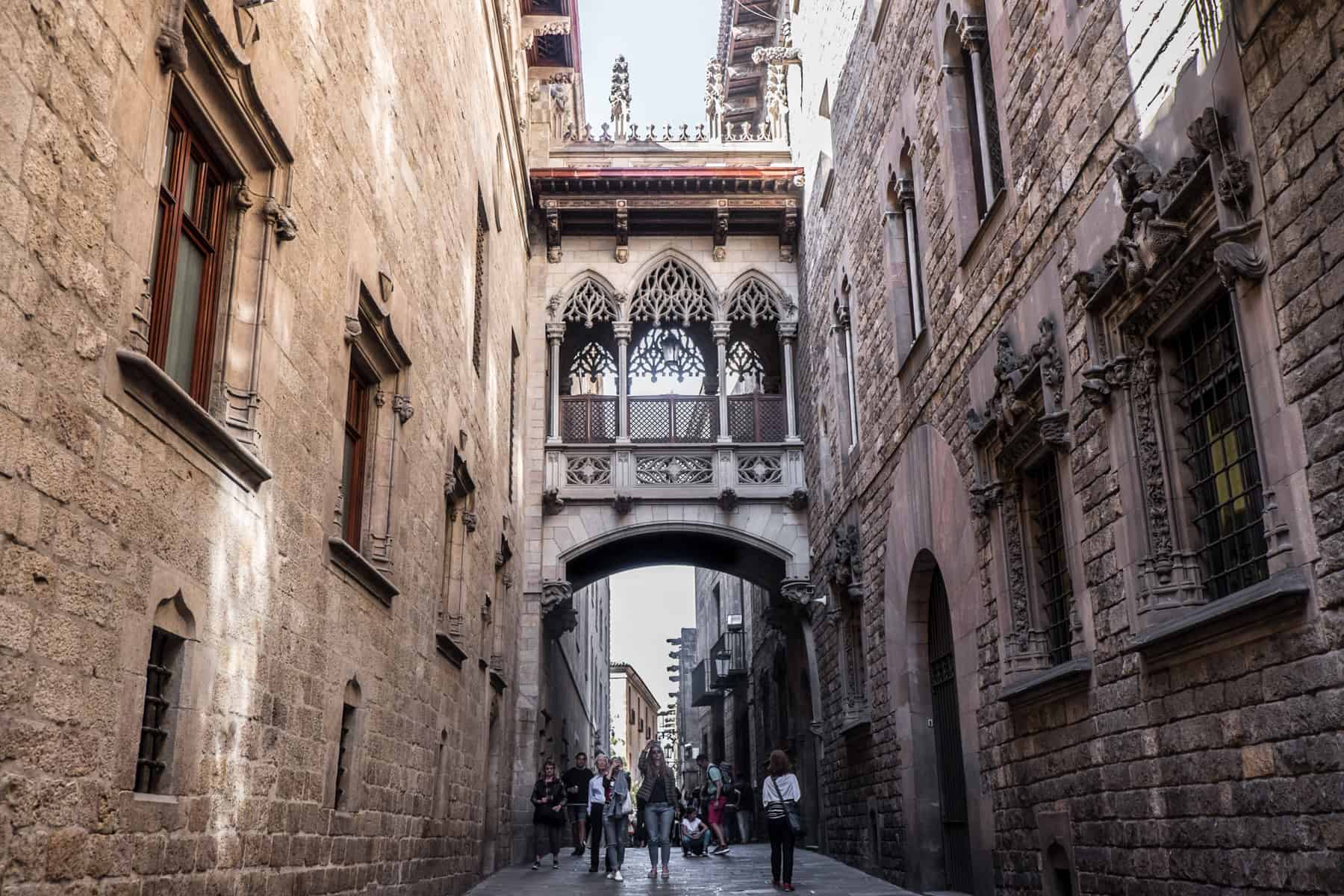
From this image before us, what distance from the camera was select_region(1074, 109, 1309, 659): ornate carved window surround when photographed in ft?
17.7

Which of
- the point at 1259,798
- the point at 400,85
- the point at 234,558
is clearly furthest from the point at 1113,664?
the point at 400,85

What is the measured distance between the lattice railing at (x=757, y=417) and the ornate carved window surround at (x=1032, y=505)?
10.2 m

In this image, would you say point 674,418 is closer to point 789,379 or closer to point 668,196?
point 789,379

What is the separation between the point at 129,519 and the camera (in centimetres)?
459

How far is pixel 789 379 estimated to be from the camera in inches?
776

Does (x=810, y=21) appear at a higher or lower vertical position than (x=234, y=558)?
higher

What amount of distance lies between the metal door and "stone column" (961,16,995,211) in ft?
12.1

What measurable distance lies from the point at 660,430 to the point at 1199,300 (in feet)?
45.6

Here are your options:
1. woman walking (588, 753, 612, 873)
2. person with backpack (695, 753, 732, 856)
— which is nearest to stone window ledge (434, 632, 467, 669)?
woman walking (588, 753, 612, 873)

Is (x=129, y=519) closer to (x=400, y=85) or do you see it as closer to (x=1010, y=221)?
(x=400, y=85)

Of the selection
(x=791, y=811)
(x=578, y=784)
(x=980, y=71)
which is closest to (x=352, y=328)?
(x=980, y=71)

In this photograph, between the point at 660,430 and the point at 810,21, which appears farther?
the point at 660,430

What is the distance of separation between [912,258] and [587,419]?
8.35 m

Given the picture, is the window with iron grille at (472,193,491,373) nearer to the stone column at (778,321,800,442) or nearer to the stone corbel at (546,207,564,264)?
the stone corbel at (546,207,564,264)
